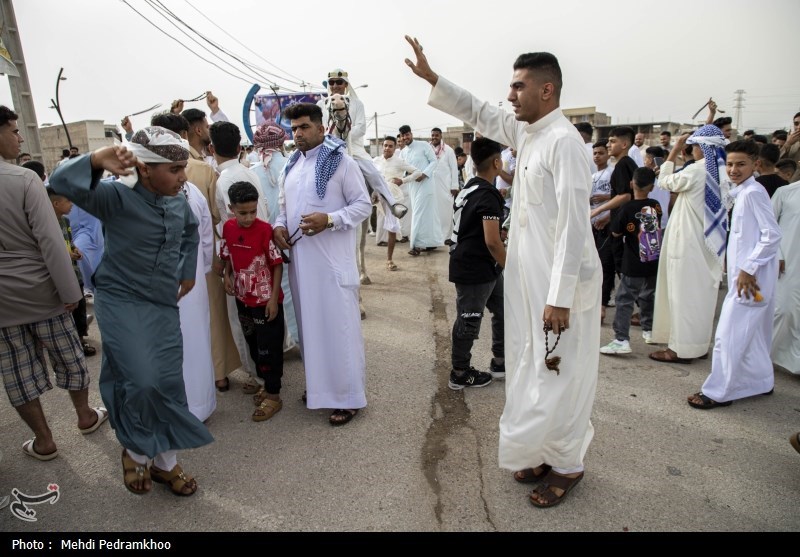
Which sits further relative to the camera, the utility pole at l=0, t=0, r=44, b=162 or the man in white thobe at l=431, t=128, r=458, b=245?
the man in white thobe at l=431, t=128, r=458, b=245

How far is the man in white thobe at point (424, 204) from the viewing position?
345 inches

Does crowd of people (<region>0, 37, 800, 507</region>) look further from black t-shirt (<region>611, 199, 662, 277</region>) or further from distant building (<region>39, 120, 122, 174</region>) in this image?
distant building (<region>39, 120, 122, 174</region>)

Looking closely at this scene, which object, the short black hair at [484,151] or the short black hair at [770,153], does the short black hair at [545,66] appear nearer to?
the short black hair at [484,151]

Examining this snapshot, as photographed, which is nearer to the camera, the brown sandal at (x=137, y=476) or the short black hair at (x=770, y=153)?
the brown sandal at (x=137, y=476)

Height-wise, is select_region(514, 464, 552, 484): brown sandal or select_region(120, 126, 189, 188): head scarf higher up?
select_region(120, 126, 189, 188): head scarf

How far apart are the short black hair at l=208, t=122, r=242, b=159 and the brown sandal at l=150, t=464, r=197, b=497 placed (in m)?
2.25

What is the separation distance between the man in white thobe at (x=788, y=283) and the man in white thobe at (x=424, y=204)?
5.29 metres

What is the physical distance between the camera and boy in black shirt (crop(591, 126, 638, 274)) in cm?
493

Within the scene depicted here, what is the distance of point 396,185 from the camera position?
7.95 m

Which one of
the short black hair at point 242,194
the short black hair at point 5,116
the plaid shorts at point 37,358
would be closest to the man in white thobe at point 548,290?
the short black hair at point 242,194

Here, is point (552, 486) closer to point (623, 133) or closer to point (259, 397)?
point (259, 397)

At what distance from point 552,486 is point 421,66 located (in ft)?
7.46

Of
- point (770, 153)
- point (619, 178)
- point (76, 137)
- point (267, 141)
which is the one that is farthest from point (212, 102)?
point (76, 137)

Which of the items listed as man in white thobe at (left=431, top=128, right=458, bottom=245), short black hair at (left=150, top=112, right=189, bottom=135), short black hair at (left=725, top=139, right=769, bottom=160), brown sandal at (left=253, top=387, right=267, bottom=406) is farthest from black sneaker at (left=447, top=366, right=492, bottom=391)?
man in white thobe at (left=431, top=128, right=458, bottom=245)
